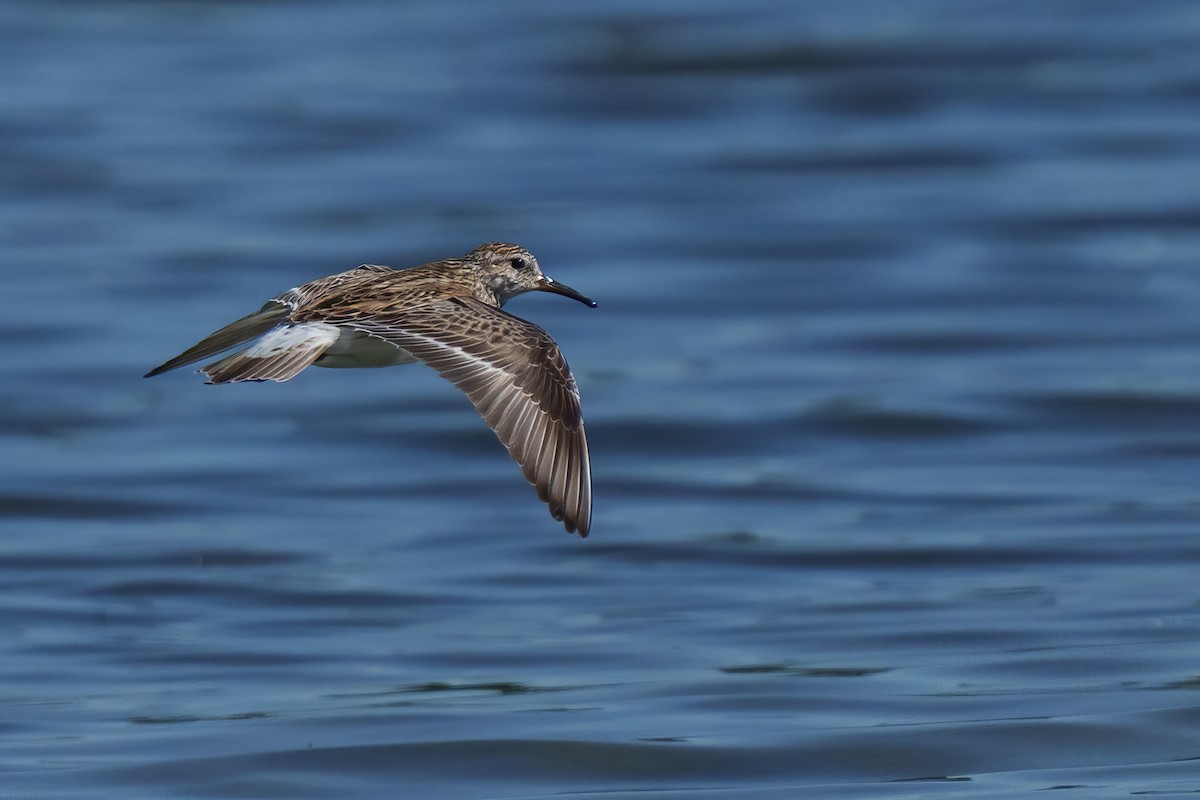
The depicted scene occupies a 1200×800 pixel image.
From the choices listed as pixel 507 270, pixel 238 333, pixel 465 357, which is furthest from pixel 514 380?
pixel 238 333

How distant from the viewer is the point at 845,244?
21.6m

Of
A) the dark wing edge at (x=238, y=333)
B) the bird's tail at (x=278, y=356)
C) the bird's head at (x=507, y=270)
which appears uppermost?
the bird's head at (x=507, y=270)

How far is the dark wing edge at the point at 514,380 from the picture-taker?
8.02 meters

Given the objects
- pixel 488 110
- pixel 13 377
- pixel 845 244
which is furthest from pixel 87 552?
pixel 488 110

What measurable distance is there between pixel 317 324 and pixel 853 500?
672 cm

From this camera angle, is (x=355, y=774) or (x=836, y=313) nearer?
(x=355, y=774)

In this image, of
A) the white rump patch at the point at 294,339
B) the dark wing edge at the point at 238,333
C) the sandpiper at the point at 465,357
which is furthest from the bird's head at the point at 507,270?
the white rump patch at the point at 294,339

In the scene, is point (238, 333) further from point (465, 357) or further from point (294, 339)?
point (465, 357)

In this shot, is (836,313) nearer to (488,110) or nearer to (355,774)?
(488,110)

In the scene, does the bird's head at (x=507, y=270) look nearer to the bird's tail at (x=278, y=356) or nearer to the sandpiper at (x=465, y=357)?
the sandpiper at (x=465, y=357)

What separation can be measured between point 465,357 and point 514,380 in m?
0.21

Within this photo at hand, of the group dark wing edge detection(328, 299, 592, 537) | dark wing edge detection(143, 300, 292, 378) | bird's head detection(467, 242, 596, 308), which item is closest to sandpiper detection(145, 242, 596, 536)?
dark wing edge detection(328, 299, 592, 537)

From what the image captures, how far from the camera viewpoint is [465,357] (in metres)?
8.34

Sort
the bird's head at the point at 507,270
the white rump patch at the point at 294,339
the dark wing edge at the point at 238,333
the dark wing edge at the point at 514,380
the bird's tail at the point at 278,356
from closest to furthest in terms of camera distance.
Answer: the dark wing edge at the point at 514,380, the bird's tail at the point at 278,356, the white rump patch at the point at 294,339, the dark wing edge at the point at 238,333, the bird's head at the point at 507,270
